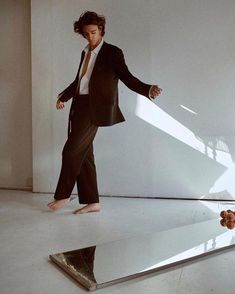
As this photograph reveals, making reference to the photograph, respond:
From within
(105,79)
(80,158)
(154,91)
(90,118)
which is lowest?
(80,158)

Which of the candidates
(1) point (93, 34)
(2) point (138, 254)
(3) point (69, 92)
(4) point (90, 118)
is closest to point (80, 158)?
(4) point (90, 118)

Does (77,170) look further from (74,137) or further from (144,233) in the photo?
(144,233)

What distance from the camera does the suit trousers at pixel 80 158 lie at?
119 inches

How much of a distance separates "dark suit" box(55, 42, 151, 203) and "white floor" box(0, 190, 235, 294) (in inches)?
11.1

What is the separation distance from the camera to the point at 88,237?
2.34 m

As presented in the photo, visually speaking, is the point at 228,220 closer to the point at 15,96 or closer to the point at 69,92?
the point at 69,92

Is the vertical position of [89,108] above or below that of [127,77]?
below

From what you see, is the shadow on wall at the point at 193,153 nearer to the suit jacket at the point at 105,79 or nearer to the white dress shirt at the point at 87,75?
the suit jacket at the point at 105,79

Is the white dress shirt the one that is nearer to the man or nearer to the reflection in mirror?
the man

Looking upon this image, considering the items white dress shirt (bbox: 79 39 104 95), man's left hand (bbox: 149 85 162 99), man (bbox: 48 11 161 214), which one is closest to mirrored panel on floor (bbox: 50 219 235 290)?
man (bbox: 48 11 161 214)

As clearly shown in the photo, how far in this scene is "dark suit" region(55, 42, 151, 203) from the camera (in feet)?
9.89

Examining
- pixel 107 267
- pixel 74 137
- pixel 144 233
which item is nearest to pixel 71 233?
pixel 144 233

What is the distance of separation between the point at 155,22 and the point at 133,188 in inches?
68.1

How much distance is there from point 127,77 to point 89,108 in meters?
0.43
